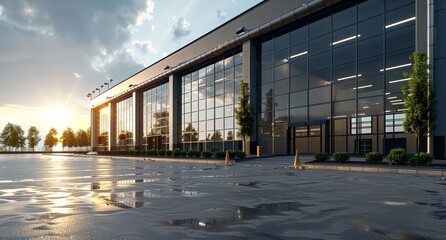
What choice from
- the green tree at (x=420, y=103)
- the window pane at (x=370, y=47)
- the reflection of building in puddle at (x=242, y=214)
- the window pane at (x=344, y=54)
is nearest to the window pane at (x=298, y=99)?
the window pane at (x=344, y=54)

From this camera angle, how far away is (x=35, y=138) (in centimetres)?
13612

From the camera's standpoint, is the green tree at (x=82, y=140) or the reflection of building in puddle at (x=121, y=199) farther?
the green tree at (x=82, y=140)

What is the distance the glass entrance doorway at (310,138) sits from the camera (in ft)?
108

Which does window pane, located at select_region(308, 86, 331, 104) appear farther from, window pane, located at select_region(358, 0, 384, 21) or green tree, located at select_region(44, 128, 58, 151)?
green tree, located at select_region(44, 128, 58, 151)

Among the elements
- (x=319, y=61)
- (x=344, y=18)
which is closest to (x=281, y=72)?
(x=319, y=61)

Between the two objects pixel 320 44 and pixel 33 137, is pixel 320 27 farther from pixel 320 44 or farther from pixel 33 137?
pixel 33 137

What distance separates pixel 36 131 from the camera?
13725 centimetres

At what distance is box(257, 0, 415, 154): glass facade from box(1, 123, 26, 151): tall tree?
4546 inches

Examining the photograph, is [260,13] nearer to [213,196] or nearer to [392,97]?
[392,97]

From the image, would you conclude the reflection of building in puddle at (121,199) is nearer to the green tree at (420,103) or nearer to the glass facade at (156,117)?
the green tree at (420,103)

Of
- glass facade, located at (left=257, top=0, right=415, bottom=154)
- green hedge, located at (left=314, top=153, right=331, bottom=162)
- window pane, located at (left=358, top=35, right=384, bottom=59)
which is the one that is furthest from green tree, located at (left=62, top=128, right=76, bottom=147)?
green hedge, located at (left=314, top=153, right=331, bottom=162)

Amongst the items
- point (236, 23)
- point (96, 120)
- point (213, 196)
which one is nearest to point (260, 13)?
point (236, 23)

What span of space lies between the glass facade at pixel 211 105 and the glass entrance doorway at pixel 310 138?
766 cm

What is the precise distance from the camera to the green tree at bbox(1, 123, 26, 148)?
411 feet
